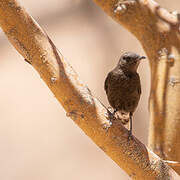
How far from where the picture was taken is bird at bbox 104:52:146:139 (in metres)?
2.12

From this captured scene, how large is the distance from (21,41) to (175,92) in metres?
0.87

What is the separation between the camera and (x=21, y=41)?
1.49m

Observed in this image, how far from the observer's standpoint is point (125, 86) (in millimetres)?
2123

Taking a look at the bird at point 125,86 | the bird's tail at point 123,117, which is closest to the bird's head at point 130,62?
the bird at point 125,86

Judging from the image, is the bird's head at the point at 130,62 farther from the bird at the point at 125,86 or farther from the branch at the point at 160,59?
the branch at the point at 160,59

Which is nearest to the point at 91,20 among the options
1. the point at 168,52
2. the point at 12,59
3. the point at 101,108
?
the point at 12,59

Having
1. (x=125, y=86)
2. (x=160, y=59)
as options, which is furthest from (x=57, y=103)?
Answer: (x=160, y=59)

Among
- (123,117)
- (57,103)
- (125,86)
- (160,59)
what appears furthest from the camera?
(57,103)

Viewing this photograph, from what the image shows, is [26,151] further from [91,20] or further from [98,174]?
[91,20]

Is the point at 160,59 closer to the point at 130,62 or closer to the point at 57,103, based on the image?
the point at 130,62

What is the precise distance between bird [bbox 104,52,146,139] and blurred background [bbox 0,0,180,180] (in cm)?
125

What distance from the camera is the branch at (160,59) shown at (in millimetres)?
1932

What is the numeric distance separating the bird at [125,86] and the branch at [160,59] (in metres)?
0.12

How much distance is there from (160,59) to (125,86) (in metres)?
0.25
